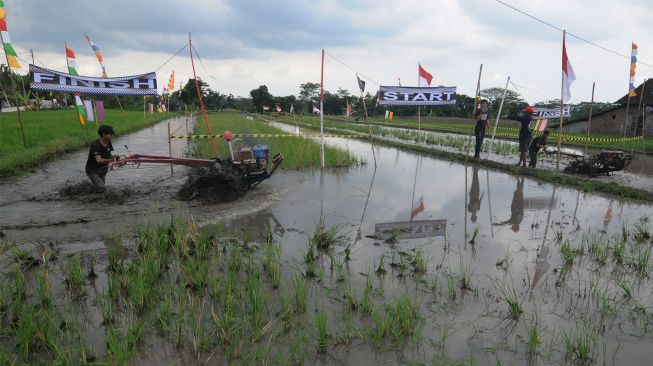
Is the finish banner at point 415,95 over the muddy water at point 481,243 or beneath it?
over

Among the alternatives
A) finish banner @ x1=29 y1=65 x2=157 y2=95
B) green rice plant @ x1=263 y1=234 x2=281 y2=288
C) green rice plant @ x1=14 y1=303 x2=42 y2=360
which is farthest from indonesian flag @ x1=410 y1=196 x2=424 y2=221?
finish banner @ x1=29 y1=65 x2=157 y2=95

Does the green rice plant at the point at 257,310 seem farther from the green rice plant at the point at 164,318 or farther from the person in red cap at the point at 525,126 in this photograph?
the person in red cap at the point at 525,126

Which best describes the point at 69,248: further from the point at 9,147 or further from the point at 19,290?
the point at 9,147

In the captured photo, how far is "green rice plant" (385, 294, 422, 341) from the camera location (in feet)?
9.62

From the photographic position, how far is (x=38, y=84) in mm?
9320

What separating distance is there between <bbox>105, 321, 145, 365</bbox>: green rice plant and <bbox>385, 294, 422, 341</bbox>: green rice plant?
5.88 ft

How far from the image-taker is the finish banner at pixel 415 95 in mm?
11992

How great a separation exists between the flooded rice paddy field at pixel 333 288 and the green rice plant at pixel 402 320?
12mm

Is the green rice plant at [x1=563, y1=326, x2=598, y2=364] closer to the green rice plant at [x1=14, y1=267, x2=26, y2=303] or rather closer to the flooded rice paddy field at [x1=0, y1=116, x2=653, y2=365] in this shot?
the flooded rice paddy field at [x1=0, y1=116, x2=653, y2=365]

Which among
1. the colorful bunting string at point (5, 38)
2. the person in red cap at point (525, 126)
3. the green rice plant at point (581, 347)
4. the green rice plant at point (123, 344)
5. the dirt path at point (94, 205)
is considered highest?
the colorful bunting string at point (5, 38)

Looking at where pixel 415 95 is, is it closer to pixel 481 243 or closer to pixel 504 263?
pixel 481 243

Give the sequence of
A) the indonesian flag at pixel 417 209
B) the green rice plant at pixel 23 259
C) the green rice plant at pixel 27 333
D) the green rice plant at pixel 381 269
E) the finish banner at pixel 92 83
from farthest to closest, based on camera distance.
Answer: the finish banner at pixel 92 83, the indonesian flag at pixel 417 209, the green rice plant at pixel 381 269, the green rice plant at pixel 23 259, the green rice plant at pixel 27 333

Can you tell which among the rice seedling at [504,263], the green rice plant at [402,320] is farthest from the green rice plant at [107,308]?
the rice seedling at [504,263]

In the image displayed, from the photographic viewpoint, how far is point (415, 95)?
12.2m
